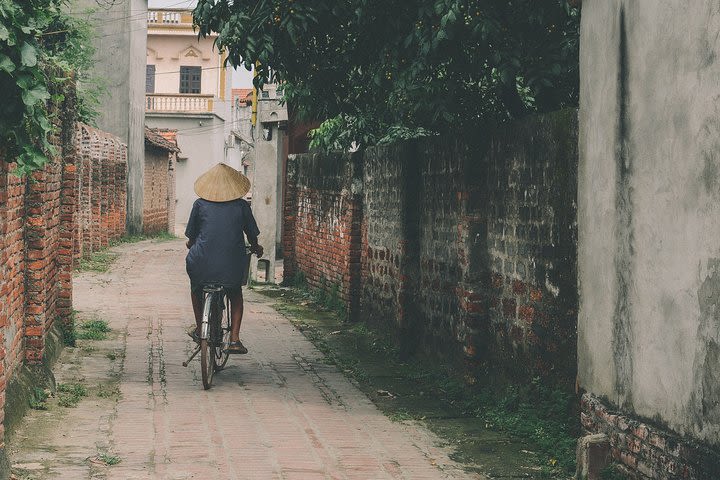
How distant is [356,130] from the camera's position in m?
15.6

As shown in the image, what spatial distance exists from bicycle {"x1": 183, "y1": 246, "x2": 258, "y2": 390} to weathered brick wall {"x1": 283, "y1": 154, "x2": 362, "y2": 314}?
417 cm

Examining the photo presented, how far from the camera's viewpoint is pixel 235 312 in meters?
10.2

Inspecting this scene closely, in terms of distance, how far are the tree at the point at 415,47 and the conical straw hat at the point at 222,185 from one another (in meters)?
0.97

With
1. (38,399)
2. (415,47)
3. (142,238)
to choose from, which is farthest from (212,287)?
(142,238)

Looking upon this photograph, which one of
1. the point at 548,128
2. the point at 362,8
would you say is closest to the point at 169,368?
the point at 362,8

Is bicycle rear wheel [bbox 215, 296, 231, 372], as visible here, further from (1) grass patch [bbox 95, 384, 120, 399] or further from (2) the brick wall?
(2) the brick wall

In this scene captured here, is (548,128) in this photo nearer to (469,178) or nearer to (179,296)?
(469,178)

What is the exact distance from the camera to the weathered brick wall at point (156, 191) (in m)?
37.4

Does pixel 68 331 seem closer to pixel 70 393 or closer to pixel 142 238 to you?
pixel 70 393

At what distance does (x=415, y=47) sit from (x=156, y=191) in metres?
31.2

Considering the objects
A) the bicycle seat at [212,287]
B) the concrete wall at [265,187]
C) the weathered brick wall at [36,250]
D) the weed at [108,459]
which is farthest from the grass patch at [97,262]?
the weed at [108,459]

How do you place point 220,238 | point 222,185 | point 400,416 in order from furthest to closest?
point 222,185 < point 220,238 < point 400,416

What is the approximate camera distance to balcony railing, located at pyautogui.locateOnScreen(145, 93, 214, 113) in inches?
1934

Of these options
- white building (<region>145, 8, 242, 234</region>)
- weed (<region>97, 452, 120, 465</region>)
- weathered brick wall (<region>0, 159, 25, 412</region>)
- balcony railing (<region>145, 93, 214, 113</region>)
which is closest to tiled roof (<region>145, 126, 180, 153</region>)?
balcony railing (<region>145, 93, 214, 113</region>)
